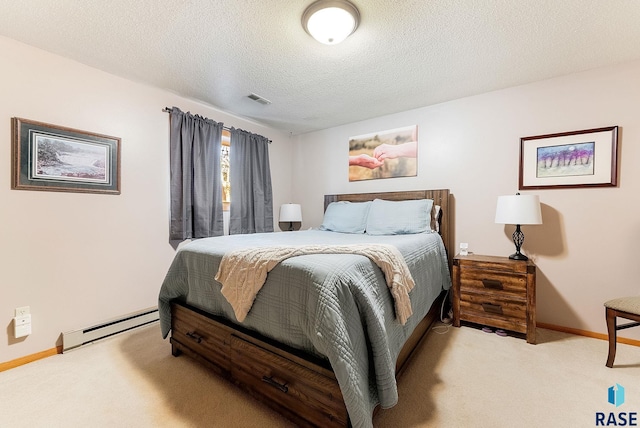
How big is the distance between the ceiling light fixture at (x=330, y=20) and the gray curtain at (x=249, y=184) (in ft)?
6.30

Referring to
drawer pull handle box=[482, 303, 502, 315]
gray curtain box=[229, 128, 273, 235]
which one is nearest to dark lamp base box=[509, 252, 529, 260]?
drawer pull handle box=[482, 303, 502, 315]

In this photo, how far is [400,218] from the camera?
277 centimetres

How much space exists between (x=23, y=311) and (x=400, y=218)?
10.6 feet

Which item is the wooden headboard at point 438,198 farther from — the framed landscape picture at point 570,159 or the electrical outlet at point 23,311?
the electrical outlet at point 23,311

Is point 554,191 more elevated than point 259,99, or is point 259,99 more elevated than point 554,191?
point 259,99

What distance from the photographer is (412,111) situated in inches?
123

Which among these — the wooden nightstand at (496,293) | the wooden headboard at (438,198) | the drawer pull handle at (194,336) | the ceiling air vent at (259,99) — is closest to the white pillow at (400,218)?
the wooden headboard at (438,198)

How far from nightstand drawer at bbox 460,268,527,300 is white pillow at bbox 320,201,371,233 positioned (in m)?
1.13

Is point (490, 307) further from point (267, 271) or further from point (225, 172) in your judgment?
point (225, 172)

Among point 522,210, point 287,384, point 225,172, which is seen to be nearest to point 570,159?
point 522,210

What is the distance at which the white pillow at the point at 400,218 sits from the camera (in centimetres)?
269

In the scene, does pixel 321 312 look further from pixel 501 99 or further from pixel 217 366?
pixel 501 99

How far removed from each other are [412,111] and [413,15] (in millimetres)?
1603

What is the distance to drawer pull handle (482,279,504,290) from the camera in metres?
2.27
